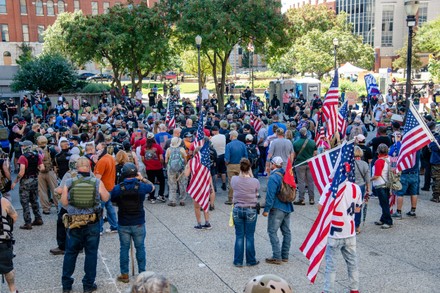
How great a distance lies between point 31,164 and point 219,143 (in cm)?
476

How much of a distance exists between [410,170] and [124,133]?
707cm

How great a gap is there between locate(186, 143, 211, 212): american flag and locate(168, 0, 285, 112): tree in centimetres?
1667

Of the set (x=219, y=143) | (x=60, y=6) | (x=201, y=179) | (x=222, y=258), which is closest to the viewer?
(x=222, y=258)

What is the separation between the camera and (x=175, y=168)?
11.8 meters

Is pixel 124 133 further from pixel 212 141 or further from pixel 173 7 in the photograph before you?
pixel 173 7

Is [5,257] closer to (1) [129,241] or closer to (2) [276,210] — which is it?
(1) [129,241]

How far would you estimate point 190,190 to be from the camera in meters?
9.82

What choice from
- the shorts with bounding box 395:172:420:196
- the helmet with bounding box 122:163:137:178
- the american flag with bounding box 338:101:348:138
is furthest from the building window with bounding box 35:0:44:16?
the helmet with bounding box 122:163:137:178

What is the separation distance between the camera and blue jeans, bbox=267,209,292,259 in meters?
7.85

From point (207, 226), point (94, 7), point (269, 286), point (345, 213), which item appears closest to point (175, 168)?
point (207, 226)

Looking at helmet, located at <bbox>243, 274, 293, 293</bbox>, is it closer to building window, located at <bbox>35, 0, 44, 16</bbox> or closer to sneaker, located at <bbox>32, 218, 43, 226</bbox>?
sneaker, located at <bbox>32, 218, 43, 226</bbox>

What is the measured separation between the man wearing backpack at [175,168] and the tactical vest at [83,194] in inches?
189

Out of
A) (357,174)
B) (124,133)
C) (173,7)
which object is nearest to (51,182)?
(124,133)

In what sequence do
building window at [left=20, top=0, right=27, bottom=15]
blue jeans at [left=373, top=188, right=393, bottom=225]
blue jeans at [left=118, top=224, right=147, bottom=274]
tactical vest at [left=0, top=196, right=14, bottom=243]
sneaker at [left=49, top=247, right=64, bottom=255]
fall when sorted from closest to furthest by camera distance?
1. tactical vest at [left=0, top=196, right=14, bottom=243]
2. blue jeans at [left=118, top=224, right=147, bottom=274]
3. sneaker at [left=49, top=247, right=64, bottom=255]
4. blue jeans at [left=373, top=188, right=393, bottom=225]
5. building window at [left=20, top=0, right=27, bottom=15]
